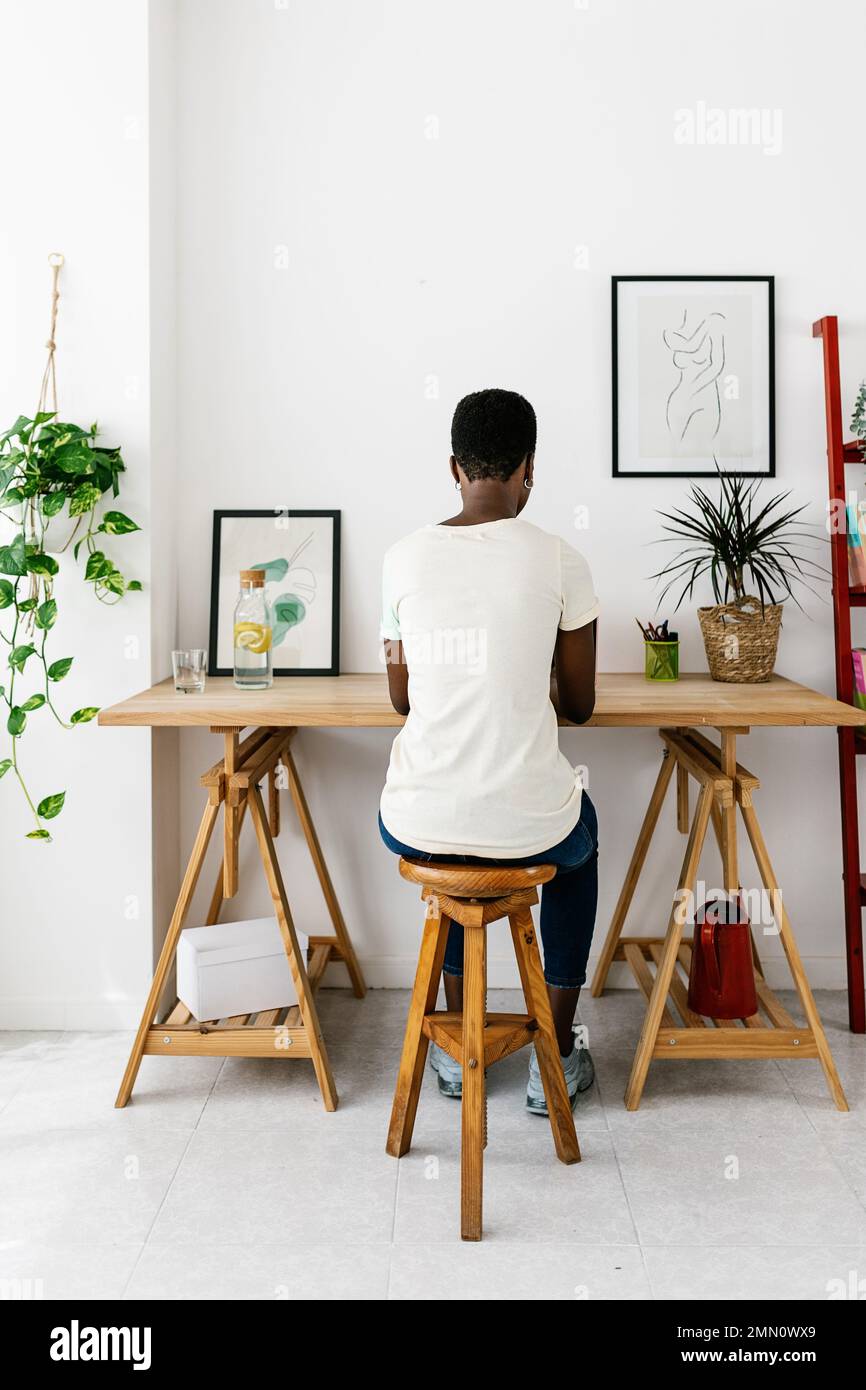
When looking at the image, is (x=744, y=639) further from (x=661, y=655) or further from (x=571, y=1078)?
(x=571, y=1078)

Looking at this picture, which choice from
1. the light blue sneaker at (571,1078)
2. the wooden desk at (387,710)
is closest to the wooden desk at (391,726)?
the wooden desk at (387,710)

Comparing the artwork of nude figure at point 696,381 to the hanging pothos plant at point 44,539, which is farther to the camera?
the artwork of nude figure at point 696,381

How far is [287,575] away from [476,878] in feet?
4.12

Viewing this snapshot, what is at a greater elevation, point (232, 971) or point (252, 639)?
point (252, 639)

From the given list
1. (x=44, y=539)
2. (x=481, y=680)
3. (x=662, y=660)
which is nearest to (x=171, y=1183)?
(x=481, y=680)

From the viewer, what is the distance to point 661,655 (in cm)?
280

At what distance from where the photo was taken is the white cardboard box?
254 cm

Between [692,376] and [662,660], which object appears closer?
[662,660]

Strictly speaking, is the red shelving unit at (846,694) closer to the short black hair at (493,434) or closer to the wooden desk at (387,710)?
the wooden desk at (387,710)

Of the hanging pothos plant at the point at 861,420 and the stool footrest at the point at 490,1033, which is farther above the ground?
the hanging pothos plant at the point at 861,420

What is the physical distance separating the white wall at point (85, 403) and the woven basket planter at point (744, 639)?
55.5 inches

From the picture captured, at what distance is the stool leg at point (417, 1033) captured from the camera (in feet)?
6.95

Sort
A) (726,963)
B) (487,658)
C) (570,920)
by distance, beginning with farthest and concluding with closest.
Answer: (726,963), (570,920), (487,658)

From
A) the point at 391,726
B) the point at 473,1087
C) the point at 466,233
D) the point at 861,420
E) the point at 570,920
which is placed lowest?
the point at 473,1087
